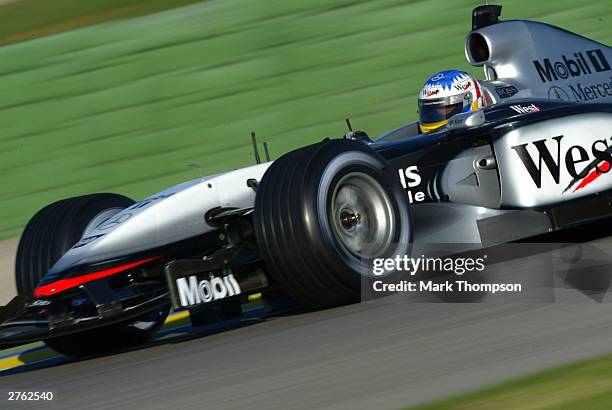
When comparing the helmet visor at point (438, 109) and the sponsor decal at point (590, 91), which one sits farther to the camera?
the sponsor decal at point (590, 91)

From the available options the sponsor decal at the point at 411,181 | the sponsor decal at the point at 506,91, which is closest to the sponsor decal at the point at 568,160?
the sponsor decal at the point at 411,181

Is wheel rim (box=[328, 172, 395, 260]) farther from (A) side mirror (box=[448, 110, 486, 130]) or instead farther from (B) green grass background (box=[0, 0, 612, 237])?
(B) green grass background (box=[0, 0, 612, 237])

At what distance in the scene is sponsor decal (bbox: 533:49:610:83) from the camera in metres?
7.66

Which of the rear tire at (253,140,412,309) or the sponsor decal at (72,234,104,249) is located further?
the sponsor decal at (72,234,104,249)

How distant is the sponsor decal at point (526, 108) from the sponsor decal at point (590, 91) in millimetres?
945

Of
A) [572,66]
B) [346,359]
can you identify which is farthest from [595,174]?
[346,359]

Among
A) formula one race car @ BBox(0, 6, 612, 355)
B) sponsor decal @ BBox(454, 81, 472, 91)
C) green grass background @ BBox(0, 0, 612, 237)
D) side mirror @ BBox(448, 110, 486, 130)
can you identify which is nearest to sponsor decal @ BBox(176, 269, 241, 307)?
formula one race car @ BBox(0, 6, 612, 355)

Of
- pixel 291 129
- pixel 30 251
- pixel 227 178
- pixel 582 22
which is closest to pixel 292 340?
pixel 227 178

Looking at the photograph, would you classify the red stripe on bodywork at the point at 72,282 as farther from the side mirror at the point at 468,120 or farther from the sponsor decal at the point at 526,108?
the sponsor decal at the point at 526,108

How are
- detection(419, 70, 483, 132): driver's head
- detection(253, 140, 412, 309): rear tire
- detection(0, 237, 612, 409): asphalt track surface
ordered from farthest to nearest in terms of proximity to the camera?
1. detection(419, 70, 483, 132): driver's head
2. detection(253, 140, 412, 309): rear tire
3. detection(0, 237, 612, 409): asphalt track surface

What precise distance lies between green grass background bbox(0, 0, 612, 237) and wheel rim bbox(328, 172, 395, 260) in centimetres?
432

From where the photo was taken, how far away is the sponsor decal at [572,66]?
25.1 ft

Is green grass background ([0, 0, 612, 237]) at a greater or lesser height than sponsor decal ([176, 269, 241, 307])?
greater

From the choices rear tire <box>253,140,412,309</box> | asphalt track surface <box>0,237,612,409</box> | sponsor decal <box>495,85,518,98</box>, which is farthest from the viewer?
sponsor decal <box>495,85,518,98</box>
